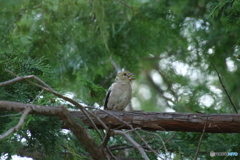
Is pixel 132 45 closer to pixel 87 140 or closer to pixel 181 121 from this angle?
pixel 181 121

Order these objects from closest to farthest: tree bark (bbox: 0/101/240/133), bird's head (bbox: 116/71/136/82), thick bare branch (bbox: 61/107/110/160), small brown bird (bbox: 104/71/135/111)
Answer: thick bare branch (bbox: 61/107/110/160), tree bark (bbox: 0/101/240/133), small brown bird (bbox: 104/71/135/111), bird's head (bbox: 116/71/136/82)

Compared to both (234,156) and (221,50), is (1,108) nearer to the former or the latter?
(234,156)

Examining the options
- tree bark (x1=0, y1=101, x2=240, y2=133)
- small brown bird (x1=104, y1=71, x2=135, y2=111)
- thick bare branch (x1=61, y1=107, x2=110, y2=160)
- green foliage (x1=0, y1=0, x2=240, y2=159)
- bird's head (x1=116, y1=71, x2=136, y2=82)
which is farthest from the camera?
bird's head (x1=116, y1=71, x2=136, y2=82)

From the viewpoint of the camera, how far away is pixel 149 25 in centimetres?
944

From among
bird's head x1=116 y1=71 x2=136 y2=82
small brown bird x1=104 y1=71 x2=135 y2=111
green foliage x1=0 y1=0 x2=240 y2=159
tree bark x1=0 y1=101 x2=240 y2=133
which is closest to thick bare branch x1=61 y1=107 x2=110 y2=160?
tree bark x1=0 y1=101 x2=240 y2=133

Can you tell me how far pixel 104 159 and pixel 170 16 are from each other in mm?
5663

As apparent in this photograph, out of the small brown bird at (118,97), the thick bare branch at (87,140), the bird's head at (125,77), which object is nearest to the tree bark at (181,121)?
the thick bare branch at (87,140)

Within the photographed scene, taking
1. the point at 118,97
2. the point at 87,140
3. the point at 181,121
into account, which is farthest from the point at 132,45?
the point at 87,140

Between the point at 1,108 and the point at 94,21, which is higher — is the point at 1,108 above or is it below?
below

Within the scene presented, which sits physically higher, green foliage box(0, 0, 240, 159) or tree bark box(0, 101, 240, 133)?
green foliage box(0, 0, 240, 159)

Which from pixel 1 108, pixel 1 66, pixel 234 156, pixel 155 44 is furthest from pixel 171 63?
pixel 1 108

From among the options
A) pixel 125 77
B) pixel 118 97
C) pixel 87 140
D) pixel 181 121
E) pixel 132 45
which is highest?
pixel 132 45

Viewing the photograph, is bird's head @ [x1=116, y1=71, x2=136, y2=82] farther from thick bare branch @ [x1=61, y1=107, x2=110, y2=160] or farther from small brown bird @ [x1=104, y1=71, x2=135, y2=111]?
thick bare branch @ [x1=61, y1=107, x2=110, y2=160]

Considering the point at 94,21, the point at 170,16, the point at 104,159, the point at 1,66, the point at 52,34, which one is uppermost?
the point at 170,16
